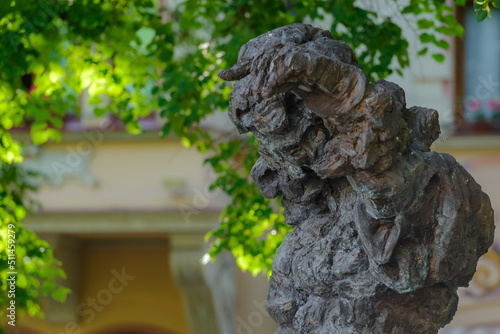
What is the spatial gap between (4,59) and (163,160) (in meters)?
2.21

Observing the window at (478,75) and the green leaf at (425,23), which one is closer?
the green leaf at (425,23)

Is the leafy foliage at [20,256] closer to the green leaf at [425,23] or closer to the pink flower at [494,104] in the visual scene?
the green leaf at [425,23]

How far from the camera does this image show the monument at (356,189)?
1786mm

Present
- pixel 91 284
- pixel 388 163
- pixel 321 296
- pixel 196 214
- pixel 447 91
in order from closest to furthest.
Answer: pixel 388 163 → pixel 321 296 → pixel 196 214 → pixel 447 91 → pixel 91 284

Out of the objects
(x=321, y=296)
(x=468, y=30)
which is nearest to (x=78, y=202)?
(x=468, y=30)

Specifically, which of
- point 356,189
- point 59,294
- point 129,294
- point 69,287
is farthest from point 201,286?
point 356,189

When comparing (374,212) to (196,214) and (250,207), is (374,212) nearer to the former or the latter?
(250,207)

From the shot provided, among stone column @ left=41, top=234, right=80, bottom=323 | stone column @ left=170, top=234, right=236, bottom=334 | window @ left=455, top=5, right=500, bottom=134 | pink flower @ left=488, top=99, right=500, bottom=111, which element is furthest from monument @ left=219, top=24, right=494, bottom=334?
stone column @ left=41, top=234, right=80, bottom=323

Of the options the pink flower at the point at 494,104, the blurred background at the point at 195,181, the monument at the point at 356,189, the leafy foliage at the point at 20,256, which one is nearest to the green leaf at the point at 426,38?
the monument at the point at 356,189

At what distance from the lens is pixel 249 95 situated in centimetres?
185

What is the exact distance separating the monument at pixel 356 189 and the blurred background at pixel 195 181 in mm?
3742

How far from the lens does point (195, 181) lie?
5941mm

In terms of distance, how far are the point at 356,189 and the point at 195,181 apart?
13.5 ft

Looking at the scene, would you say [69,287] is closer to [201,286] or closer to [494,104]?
[201,286]
